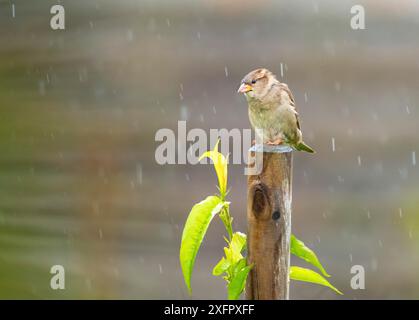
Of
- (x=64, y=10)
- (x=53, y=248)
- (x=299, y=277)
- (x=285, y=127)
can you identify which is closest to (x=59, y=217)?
(x=53, y=248)

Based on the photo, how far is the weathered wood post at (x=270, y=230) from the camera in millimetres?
1728

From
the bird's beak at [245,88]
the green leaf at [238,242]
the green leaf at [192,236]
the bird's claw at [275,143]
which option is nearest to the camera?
the green leaf at [192,236]

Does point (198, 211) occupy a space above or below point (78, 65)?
below

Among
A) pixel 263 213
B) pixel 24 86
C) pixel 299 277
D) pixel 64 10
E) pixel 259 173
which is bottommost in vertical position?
pixel 299 277

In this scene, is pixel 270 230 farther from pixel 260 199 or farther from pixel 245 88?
pixel 245 88

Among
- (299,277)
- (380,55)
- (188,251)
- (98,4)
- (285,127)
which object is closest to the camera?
(188,251)

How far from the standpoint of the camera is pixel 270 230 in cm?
172

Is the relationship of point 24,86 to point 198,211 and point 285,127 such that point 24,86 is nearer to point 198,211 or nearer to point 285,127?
point 285,127

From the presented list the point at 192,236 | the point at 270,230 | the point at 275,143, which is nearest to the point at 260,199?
the point at 270,230

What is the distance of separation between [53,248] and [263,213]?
9.44 feet

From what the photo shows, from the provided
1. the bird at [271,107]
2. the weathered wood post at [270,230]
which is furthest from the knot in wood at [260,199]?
the bird at [271,107]

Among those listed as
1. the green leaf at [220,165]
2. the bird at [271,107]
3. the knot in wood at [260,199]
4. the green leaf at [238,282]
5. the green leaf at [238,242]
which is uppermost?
the bird at [271,107]

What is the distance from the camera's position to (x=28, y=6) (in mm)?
4340

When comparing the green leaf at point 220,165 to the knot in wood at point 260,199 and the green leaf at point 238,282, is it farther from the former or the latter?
the green leaf at point 238,282
